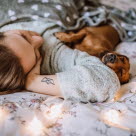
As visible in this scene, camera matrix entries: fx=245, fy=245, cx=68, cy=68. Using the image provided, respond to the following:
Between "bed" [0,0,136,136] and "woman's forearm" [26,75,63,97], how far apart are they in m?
0.03

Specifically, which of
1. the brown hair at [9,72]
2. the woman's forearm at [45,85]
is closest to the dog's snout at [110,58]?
the woman's forearm at [45,85]

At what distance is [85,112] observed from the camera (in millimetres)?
770

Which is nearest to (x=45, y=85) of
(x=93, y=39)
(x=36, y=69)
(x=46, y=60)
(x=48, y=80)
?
(x=48, y=80)

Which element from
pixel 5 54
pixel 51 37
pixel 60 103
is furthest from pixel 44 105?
pixel 51 37

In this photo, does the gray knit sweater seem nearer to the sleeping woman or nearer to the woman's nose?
the sleeping woman

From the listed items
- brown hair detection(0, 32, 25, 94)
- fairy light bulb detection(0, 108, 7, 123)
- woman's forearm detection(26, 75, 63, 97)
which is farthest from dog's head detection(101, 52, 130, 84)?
fairy light bulb detection(0, 108, 7, 123)

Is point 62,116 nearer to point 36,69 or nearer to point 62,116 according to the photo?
point 62,116

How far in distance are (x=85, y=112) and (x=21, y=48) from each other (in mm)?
351

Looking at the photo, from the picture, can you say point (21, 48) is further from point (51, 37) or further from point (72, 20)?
point (72, 20)

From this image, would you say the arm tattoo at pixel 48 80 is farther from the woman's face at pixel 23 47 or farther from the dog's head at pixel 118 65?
the dog's head at pixel 118 65

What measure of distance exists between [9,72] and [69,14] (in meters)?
0.73

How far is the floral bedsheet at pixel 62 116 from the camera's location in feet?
2.29

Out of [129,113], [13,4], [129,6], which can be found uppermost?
[13,4]

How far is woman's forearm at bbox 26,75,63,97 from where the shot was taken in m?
0.90
